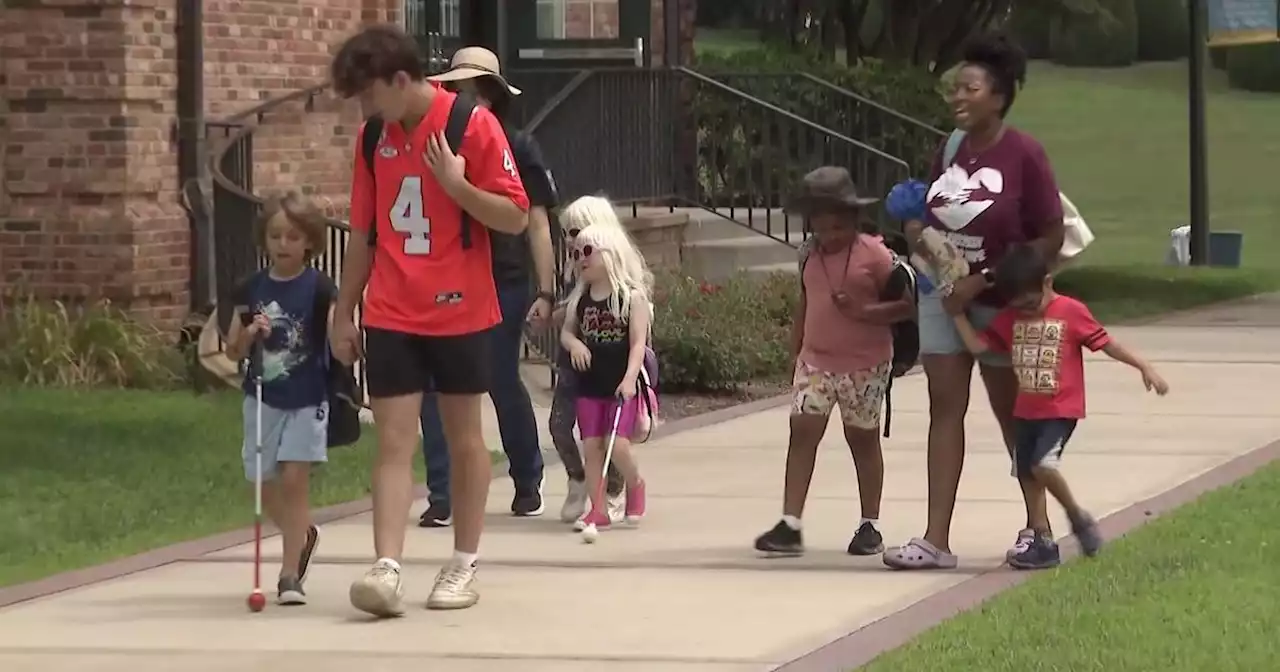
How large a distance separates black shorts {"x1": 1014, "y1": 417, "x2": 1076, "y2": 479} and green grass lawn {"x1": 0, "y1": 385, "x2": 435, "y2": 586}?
124 inches

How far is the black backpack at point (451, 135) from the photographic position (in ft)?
23.5

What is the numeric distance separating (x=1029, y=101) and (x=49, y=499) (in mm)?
52237

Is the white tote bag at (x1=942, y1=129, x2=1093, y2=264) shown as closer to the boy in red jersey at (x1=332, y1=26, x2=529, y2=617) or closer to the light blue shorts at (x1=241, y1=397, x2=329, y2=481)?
the boy in red jersey at (x1=332, y1=26, x2=529, y2=617)

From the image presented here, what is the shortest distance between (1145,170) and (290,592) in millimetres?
41451

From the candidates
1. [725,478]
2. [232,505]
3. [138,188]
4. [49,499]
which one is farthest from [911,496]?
[138,188]

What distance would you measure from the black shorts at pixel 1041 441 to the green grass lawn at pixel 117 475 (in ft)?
10.3

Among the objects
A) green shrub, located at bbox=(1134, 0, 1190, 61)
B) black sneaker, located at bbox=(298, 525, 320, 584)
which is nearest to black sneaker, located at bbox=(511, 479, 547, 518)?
black sneaker, located at bbox=(298, 525, 320, 584)

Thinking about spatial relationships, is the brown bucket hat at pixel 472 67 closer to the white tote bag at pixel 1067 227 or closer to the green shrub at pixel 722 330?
the white tote bag at pixel 1067 227

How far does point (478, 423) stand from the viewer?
7410 millimetres

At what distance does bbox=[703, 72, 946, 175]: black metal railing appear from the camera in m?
19.6

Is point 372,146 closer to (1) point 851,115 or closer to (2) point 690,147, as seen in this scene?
(2) point 690,147

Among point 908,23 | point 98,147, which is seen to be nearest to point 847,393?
point 98,147

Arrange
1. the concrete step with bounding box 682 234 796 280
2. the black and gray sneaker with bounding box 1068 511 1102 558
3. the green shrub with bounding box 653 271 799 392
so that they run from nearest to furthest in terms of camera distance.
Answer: the black and gray sneaker with bounding box 1068 511 1102 558 < the green shrub with bounding box 653 271 799 392 < the concrete step with bounding box 682 234 796 280

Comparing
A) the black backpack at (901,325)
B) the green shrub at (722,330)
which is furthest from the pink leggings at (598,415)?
the green shrub at (722,330)
